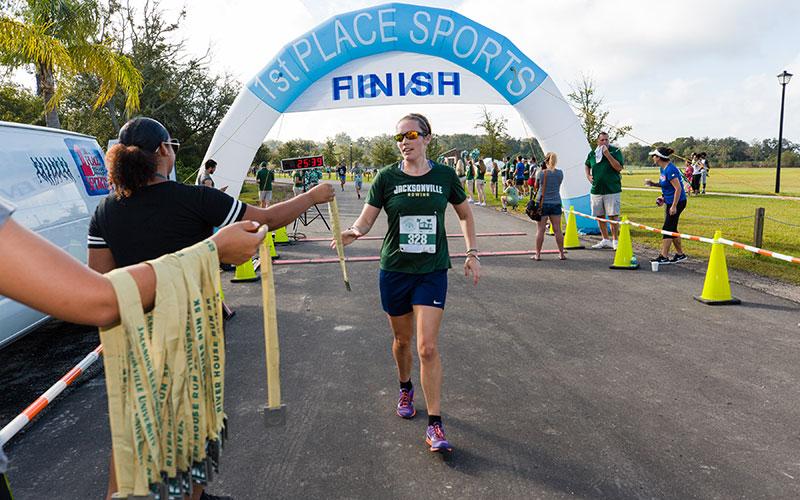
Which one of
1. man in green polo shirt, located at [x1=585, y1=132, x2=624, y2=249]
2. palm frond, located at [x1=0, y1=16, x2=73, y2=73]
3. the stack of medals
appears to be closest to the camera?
the stack of medals

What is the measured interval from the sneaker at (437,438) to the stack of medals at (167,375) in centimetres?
173

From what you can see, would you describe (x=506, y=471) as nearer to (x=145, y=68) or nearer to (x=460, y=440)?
(x=460, y=440)

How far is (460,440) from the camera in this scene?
3.37 m

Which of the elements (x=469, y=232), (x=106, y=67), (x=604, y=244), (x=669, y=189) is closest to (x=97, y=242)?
(x=469, y=232)

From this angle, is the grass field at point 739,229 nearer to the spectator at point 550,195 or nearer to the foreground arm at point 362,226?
the spectator at point 550,195

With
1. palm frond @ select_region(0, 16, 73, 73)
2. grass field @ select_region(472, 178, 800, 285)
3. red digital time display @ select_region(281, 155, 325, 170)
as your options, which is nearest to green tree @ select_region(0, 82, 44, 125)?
palm frond @ select_region(0, 16, 73, 73)

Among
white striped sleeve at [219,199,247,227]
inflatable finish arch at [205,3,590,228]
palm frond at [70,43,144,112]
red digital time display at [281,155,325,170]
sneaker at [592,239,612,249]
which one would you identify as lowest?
sneaker at [592,239,612,249]

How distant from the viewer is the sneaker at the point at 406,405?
12.0 feet

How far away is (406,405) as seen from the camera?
146 inches

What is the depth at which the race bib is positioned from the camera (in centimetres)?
342

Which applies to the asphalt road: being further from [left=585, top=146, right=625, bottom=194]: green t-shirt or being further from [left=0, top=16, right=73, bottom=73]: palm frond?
[left=0, top=16, right=73, bottom=73]: palm frond

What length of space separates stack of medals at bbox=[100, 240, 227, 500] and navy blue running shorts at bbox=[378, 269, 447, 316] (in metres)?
1.75

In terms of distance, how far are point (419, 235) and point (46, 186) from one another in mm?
4033

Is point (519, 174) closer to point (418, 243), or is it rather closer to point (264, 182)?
point (264, 182)
